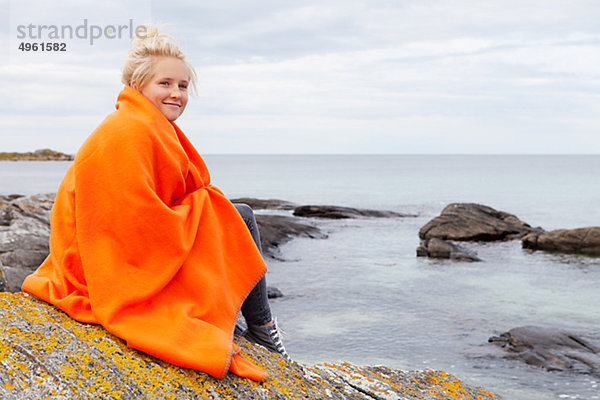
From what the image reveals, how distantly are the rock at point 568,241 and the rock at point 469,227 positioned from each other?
7.99 feet

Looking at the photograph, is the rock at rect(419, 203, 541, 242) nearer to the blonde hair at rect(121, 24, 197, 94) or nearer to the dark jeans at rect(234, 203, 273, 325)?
the dark jeans at rect(234, 203, 273, 325)

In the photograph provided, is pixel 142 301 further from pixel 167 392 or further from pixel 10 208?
pixel 10 208

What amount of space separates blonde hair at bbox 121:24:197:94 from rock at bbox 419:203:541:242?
28.1 m

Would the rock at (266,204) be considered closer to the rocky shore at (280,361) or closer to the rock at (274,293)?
the rocky shore at (280,361)

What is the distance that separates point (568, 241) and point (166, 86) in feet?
94.1

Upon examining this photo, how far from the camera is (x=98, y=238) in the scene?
157 inches

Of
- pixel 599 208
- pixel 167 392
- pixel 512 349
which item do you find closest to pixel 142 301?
pixel 167 392

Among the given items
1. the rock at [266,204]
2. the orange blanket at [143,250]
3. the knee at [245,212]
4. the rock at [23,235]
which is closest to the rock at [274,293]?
the rock at [23,235]

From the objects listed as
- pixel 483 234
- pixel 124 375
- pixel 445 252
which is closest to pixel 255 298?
pixel 124 375

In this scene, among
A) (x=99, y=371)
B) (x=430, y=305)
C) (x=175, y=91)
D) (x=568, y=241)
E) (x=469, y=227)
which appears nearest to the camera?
(x=99, y=371)

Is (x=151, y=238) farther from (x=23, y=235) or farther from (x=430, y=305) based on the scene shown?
(x=430, y=305)

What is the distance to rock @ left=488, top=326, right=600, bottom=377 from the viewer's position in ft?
41.5

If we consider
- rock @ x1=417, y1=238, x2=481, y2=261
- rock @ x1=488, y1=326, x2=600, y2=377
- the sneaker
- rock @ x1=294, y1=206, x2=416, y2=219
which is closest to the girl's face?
the sneaker

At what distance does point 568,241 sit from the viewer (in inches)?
1148
